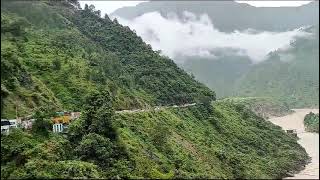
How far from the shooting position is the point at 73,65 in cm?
6294

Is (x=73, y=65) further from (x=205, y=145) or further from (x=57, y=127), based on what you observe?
(x=57, y=127)

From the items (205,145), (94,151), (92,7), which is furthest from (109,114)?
(92,7)

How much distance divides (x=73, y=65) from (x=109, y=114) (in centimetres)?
2131

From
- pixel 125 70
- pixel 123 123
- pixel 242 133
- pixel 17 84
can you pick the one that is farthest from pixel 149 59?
pixel 17 84

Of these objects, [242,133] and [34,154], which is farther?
[242,133]

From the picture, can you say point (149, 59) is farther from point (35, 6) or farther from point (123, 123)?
point (35, 6)

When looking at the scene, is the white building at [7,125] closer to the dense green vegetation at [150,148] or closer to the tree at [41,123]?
the dense green vegetation at [150,148]

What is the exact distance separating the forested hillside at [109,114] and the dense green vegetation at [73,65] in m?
0.14

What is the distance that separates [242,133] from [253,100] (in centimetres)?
9220

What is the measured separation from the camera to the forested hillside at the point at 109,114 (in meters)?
37.2

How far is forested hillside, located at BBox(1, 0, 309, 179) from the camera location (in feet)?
122

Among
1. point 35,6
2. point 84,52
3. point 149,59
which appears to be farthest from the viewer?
point 149,59

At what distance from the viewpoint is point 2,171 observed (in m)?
35.7

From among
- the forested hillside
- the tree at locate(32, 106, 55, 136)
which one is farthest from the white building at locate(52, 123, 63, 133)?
the forested hillside
